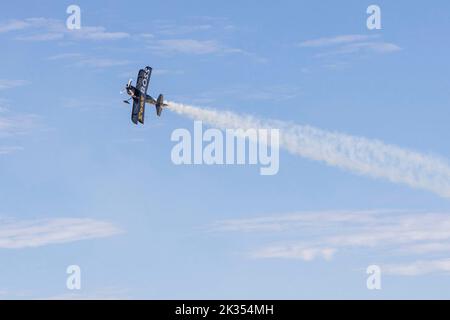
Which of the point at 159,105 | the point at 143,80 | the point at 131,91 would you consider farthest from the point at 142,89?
the point at 159,105

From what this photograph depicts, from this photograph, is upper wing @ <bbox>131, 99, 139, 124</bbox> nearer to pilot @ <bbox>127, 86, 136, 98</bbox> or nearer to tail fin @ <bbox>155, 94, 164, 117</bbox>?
pilot @ <bbox>127, 86, 136, 98</bbox>

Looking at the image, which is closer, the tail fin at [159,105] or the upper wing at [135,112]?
the upper wing at [135,112]

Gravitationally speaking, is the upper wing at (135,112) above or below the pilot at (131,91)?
below

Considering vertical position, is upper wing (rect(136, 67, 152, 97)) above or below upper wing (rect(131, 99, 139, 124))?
above

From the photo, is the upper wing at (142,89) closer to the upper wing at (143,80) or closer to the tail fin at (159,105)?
the upper wing at (143,80)

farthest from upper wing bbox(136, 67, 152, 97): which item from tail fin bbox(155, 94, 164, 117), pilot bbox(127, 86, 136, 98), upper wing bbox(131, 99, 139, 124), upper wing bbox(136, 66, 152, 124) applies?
tail fin bbox(155, 94, 164, 117)

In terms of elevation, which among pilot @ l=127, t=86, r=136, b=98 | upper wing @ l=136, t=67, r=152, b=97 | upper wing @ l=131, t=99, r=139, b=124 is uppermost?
upper wing @ l=136, t=67, r=152, b=97

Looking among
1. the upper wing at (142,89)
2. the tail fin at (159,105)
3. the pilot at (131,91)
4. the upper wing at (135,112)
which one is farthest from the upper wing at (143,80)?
the tail fin at (159,105)

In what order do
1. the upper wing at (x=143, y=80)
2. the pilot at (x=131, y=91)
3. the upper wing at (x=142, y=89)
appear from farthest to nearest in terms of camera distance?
the upper wing at (x=143, y=80), the upper wing at (x=142, y=89), the pilot at (x=131, y=91)

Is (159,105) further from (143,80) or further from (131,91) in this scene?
(131,91)
